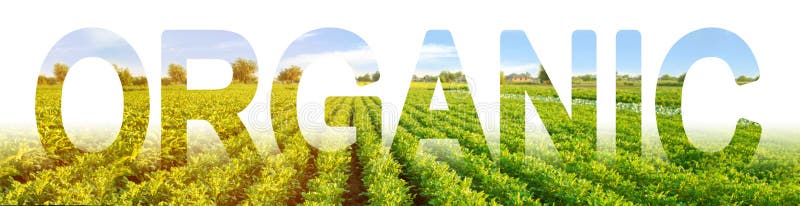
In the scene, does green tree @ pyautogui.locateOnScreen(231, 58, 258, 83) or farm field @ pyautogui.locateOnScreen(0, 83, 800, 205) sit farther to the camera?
green tree @ pyautogui.locateOnScreen(231, 58, 258, 83)

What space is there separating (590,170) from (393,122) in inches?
325

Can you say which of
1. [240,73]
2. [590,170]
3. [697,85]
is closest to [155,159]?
[590,170]

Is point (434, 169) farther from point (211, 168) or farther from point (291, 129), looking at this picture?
point (291, 129)

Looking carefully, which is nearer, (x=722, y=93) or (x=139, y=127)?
(x=139, y=127)

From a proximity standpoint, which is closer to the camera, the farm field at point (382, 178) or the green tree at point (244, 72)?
the farm field at point (382, 178)

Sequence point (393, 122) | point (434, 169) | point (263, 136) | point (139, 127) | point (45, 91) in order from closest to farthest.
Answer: point (434, 169) < point (139, 127) < point (263, 136) < point (393, 122) < point (45, 91)

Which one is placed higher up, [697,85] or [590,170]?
[697,85]

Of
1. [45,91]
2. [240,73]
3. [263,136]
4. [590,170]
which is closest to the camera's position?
[590,170]

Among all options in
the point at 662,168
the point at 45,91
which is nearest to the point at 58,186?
the point at 662,168

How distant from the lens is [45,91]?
108ft

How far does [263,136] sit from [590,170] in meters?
8.24

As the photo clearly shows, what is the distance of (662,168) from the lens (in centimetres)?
993

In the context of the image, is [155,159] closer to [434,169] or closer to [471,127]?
[434,169]

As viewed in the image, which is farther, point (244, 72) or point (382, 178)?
point (244, 72)
